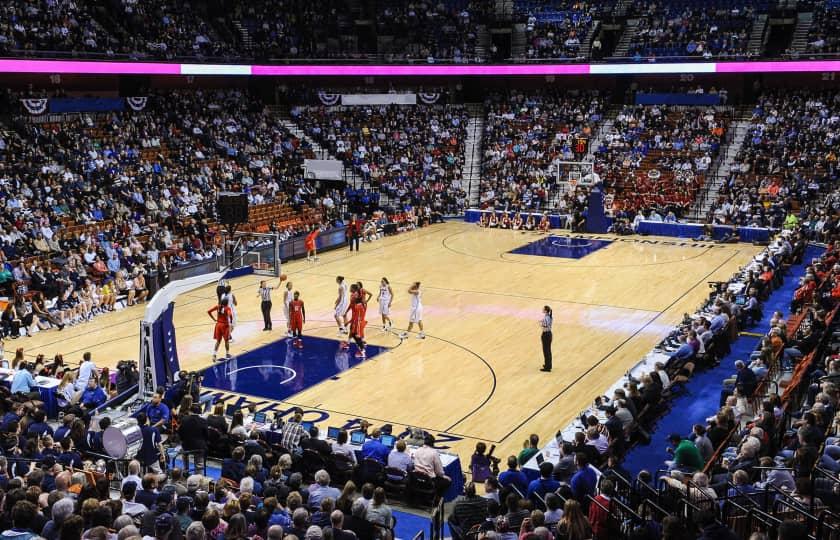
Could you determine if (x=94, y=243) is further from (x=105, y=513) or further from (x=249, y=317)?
(x=105, y=513)

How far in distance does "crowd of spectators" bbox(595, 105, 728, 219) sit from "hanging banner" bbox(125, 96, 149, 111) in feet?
63.4

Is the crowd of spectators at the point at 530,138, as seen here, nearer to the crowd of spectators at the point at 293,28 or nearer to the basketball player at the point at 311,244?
the crowd of spectators at the point at 293,28

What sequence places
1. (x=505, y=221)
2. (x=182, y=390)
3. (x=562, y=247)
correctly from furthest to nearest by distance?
(x=505, y=221) < (x=562, y=247) < (x=182, y=390)

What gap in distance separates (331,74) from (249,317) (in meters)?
22.2

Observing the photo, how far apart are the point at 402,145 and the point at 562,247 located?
1284 centimetres

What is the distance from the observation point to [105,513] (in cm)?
847

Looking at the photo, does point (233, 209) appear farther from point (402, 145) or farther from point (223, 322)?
point (402, 145)

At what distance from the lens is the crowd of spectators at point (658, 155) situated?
38.3m

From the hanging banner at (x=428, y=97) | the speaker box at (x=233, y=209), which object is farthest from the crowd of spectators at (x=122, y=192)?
the hanging banner at (x=428, y=97)

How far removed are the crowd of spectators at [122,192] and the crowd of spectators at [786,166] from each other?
17.2m

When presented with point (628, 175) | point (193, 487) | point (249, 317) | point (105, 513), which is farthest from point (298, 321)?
point (628, 175)

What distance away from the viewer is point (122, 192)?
29719mm

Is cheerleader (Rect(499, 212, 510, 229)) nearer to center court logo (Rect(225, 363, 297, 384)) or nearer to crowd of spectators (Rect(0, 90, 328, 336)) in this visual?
crowd of spectators (Rect(0, 90, 328, 336))

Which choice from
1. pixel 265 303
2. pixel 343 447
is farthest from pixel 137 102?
pixel 343 447
